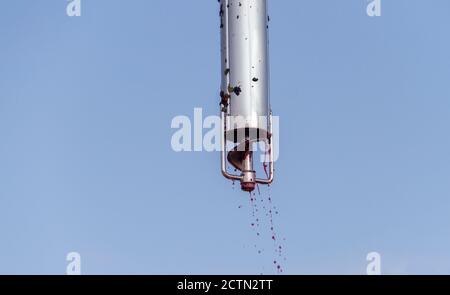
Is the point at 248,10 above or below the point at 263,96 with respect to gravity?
above

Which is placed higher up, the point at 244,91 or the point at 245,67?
the point at 245,67

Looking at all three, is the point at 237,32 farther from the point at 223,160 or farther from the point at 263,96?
the point at 223,160

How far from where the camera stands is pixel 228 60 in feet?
133

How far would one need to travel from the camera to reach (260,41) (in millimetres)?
40594

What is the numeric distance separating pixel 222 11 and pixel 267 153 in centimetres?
637
